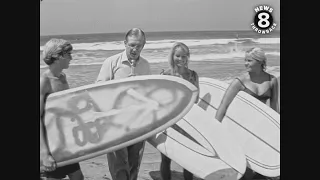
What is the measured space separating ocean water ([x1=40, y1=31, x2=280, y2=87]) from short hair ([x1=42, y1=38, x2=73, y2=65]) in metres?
0.05

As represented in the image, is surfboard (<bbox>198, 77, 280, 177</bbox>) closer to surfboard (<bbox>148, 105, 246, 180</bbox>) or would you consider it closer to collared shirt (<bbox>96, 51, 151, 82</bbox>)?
surfboard (<bbox>148, 105, 246, 180</bbox>)

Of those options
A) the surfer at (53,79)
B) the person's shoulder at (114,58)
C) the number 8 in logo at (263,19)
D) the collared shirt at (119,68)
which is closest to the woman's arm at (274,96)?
the number 8 in logo at (263,19)

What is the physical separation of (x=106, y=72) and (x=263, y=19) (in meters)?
1.38

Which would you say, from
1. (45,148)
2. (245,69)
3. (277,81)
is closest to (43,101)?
(45,148)

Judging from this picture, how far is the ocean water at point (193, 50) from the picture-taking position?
11.3 ft

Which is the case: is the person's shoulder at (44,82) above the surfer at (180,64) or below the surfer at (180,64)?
below

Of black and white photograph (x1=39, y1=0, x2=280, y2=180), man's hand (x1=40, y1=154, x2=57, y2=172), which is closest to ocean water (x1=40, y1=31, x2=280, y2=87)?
black and white photograph (x1=39, y1=0, x2=280, y2=180)

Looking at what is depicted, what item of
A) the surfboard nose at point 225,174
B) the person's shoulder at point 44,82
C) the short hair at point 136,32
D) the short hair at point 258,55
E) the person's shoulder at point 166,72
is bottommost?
the surfboard nose at point 225,174

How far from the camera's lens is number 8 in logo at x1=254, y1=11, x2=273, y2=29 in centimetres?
351

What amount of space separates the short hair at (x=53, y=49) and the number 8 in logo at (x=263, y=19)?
5.21ft

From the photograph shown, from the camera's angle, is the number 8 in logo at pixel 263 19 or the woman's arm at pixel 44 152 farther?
the number 8 in logo at pixel 263 19

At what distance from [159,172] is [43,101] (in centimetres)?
112

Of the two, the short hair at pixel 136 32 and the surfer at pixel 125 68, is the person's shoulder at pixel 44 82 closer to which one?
the surfer at pixel 125 68

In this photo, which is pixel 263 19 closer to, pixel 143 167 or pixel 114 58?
pixel 114 58
